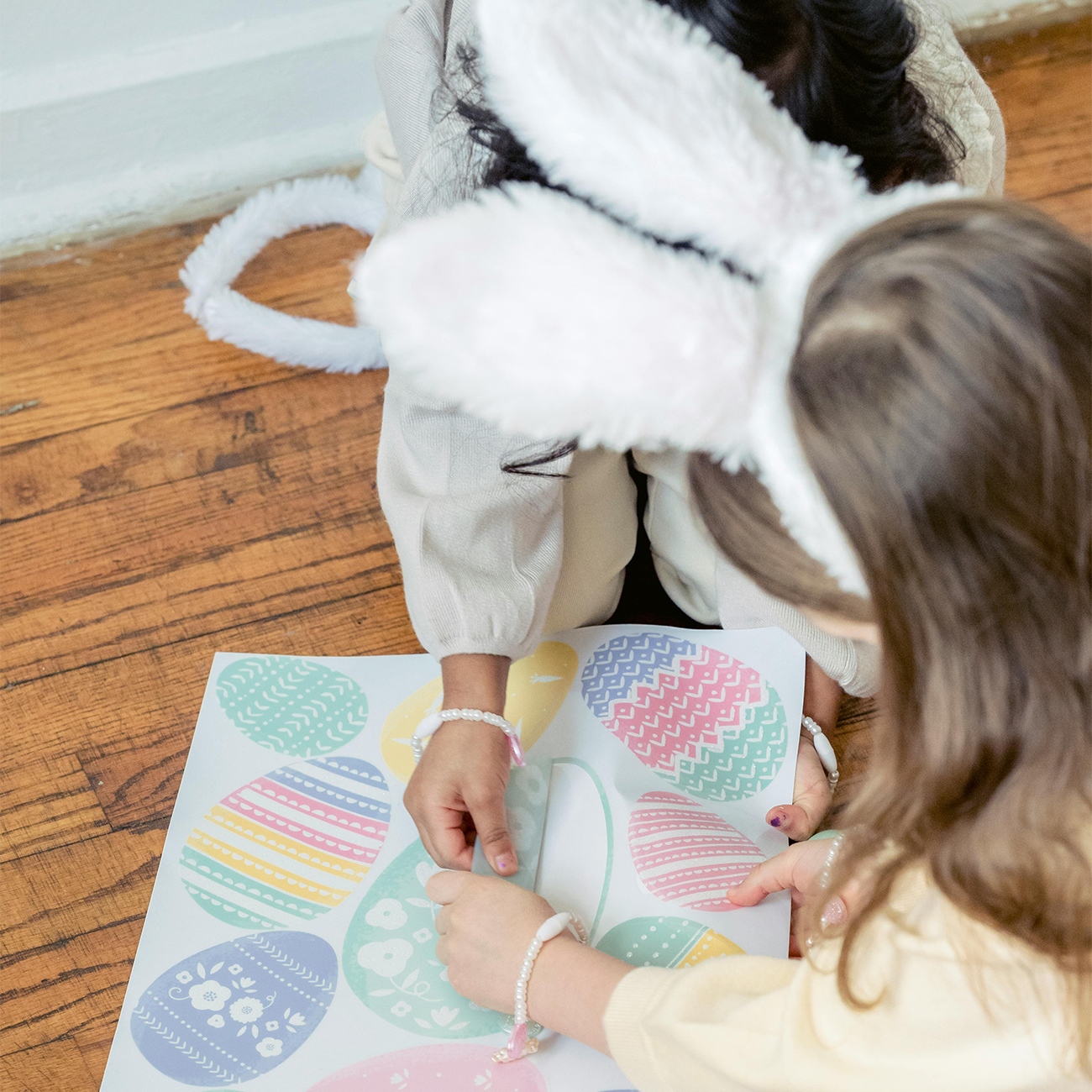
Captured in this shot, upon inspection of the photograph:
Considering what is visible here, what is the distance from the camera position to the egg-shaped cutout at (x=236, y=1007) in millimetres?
536

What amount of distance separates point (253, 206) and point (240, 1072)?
70cm

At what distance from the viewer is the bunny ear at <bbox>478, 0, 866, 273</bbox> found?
333 millimetres

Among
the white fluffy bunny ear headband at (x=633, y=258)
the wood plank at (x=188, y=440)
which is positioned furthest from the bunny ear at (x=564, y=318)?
the wood plank at (x=188, y=440)

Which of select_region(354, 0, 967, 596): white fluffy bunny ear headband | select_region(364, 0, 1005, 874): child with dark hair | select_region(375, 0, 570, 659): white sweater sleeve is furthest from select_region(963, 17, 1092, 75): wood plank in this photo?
select_region(354, 0, 967, 596): white fluffy bunny ear headband

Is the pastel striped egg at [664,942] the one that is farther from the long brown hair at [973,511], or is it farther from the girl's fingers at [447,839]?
the long brown hair at [973,511]

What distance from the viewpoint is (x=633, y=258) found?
1.01 ft

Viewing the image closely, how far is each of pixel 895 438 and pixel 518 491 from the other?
0.35 meters

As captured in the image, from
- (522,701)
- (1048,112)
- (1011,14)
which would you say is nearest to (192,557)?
(522,701)

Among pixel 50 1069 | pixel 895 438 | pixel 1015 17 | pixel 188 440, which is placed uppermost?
pixel 895 438

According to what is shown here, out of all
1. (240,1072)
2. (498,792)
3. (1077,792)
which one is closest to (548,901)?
(498,792)

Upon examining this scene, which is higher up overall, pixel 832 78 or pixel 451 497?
pixel 832 78

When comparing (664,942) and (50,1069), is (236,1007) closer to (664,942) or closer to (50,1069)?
(50,1069)

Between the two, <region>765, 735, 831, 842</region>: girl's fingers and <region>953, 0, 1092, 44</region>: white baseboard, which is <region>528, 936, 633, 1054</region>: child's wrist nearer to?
<region>765, 735, 831, 842</region>: girl's fingers

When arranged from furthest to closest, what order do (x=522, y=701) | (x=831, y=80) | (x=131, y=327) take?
1. (x=131, y=327)
2. (x=522, y=701)
3. (x=831, y=80)
